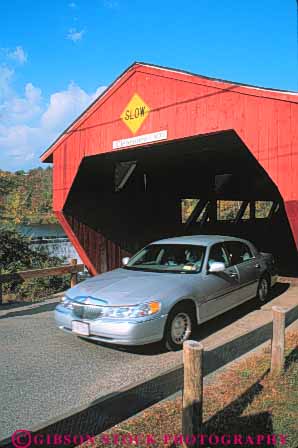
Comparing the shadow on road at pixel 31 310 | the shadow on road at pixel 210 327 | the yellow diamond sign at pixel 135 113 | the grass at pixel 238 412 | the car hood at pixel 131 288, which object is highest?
the yellow diamond sign at pixel 135 113

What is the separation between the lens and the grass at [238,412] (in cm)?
304

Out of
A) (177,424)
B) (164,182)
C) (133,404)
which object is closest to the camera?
(133,404)

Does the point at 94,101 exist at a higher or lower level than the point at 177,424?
higher

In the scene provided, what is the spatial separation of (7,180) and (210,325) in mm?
16521

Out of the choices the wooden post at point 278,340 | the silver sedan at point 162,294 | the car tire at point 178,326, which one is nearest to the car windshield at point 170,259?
the silver sedan at point 162,294

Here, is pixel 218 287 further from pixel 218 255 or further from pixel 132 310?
pixel 132 310

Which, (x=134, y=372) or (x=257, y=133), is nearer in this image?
(x=134, y=372)

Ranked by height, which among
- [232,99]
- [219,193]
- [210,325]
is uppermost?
[232,99]

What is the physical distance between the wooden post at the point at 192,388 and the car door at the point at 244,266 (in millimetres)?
4254

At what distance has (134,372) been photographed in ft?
14.8

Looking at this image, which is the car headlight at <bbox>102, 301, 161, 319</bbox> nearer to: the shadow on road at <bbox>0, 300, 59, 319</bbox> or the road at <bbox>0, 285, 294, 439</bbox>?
the road at <bbox>0, 285, 294, 439</bbox>

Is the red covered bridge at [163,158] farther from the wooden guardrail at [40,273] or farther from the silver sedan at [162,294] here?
the silver sedan at [162,294]

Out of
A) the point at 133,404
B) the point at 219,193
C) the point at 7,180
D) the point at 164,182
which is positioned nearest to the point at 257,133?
the point at 133,404

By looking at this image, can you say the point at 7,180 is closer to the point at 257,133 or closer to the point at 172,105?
the point at 172,105
